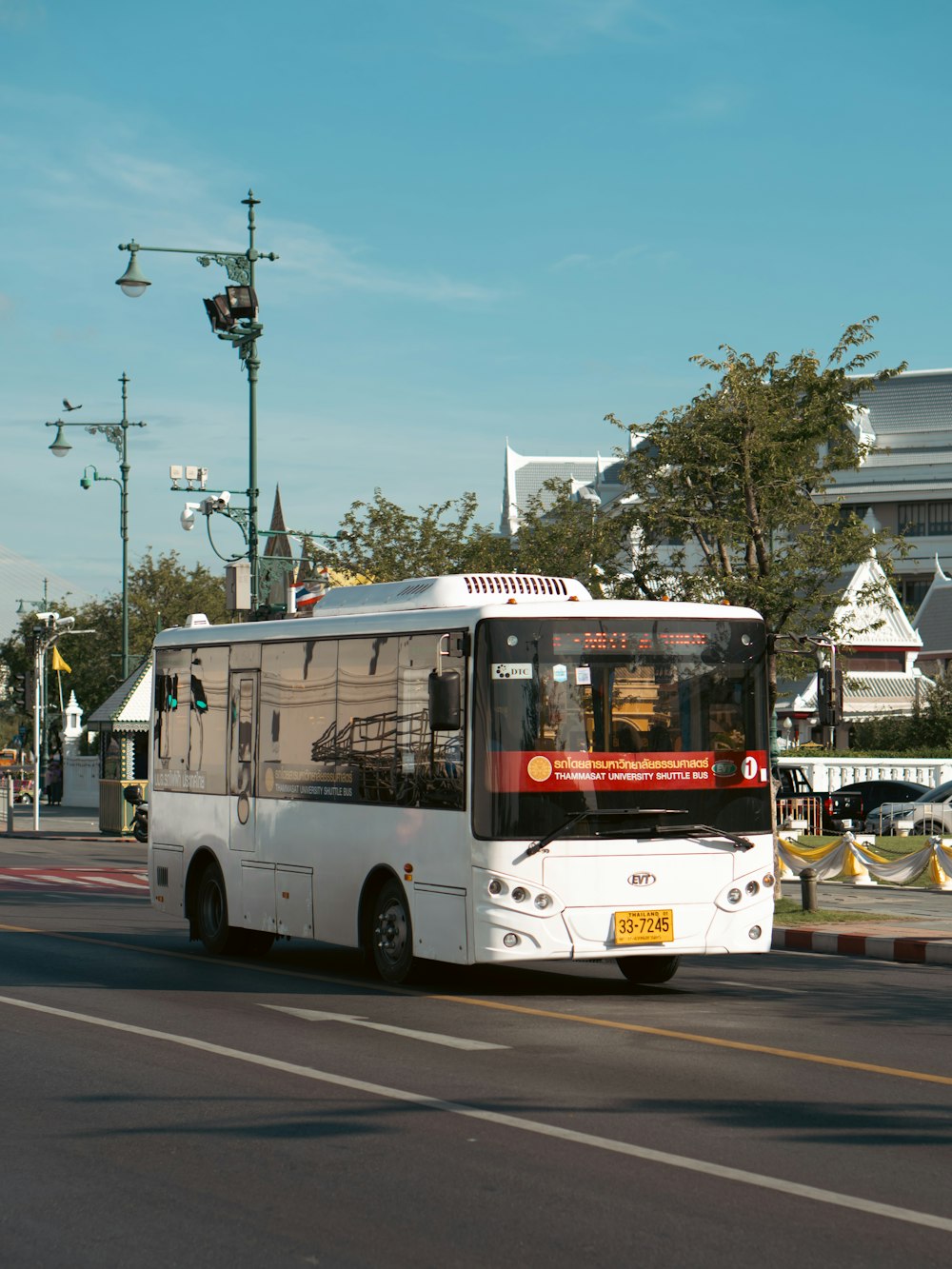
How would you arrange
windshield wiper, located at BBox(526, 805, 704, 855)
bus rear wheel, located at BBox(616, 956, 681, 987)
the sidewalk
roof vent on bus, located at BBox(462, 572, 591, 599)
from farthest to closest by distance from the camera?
1. the sidewalk
2. bus rear wheel, located at BBox(616, 956, 681, 987)
3. roof vent on bus, located at BBox(462, 572, 591, 599)
4. windshield wiper, located at BBox(526, 805, 704, 855)

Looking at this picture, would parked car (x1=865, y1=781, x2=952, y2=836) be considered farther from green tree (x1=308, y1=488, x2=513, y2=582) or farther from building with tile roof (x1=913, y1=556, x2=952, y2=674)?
building with tile roof (x1=913, y1=556, x2=952, y2=674)

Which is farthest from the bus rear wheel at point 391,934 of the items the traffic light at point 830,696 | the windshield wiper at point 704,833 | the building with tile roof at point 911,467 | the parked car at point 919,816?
the building with tile roof at point 911,467

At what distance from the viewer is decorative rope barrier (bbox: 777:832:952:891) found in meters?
25.5

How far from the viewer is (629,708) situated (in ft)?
44.1

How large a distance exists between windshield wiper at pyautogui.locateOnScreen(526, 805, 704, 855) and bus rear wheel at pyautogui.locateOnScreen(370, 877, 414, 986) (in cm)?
137

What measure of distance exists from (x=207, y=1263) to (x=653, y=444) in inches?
785

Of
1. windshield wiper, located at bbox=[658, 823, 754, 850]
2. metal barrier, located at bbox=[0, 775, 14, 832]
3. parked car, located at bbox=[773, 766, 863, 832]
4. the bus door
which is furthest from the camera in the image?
metal barrier, located at bbox=[0, 775, 14, 832]

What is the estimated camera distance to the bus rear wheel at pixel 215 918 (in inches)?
656

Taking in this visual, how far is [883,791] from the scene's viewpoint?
41.0 m

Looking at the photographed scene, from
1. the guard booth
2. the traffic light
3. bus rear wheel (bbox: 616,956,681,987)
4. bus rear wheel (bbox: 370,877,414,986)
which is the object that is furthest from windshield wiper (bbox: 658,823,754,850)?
the guard booth

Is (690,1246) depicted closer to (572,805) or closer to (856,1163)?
(856,1163)

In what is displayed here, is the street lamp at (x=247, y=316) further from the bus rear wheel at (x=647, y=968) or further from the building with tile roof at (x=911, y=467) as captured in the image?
the building with tile roof at (x=911, y=467)

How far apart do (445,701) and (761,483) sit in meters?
12.1

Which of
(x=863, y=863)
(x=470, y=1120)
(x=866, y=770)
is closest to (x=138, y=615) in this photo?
(x=866, y=770)
